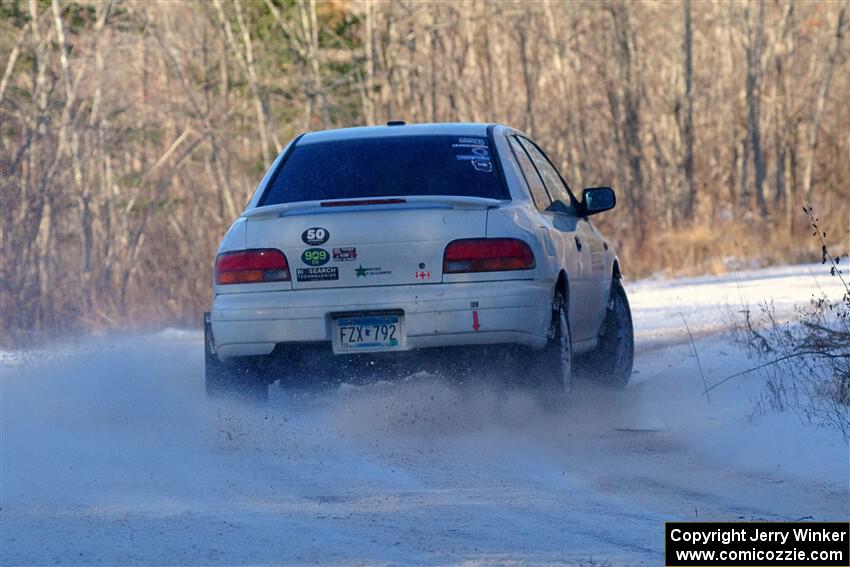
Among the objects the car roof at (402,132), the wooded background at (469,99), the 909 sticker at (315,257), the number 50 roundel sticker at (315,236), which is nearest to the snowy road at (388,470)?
the 909 sticker at (315,257)

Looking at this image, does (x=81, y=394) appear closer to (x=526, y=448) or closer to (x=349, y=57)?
(x=526, y=448)

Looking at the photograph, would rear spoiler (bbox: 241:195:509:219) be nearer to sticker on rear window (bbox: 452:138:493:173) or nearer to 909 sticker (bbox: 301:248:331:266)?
909 sticker (bbox: 301:248:331:266)

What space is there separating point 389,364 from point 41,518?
2.42m

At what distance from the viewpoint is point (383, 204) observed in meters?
7.50

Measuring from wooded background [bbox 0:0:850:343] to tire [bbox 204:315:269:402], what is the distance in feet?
41.9

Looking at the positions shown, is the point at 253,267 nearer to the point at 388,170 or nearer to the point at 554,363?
the point at 388,170

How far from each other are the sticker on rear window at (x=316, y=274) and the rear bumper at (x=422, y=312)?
0.20 ft

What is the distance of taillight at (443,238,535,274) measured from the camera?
7340 mm

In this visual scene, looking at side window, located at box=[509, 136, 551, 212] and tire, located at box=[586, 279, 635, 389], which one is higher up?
side window, located at box=[509, 136, 551, 212]

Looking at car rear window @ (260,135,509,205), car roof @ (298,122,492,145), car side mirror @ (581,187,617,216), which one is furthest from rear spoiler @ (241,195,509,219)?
car side mirror @ (581,187,617,216)

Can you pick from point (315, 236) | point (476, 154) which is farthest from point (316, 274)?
point (476, 154)

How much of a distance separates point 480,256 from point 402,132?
136 centimetres

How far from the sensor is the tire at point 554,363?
7578 millimetres

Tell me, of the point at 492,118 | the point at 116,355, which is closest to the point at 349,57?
the point at 492,118
